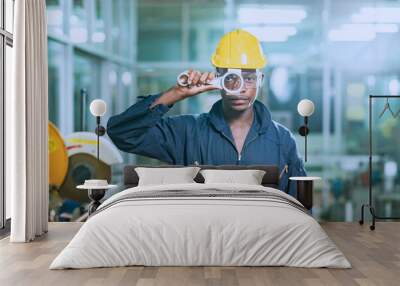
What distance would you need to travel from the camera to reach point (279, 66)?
768 cm

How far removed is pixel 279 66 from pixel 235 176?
5.26ft

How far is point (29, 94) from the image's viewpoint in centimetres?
628

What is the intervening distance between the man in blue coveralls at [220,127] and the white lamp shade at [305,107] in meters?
0.29

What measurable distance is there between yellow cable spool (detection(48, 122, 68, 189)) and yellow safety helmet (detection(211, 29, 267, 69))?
2054 millimetres

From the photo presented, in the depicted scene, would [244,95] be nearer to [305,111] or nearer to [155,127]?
[305,111]

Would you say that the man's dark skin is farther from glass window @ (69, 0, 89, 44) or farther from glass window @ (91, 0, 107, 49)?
glass window @ (69, 0, 89, 44)

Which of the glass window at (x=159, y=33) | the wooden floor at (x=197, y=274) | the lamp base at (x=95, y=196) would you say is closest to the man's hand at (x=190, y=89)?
the glass window at (x=159, y=33)

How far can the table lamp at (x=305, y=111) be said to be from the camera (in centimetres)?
753

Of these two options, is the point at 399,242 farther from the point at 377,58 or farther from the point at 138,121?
the point at 138,121

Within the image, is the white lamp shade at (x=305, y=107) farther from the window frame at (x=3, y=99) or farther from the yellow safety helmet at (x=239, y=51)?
the window frame at (x=3, y=99)

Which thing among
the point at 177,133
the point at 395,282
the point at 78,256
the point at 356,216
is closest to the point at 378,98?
the point at 356,216

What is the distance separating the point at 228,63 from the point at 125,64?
1.23 meters

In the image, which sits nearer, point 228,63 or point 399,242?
point 399,242

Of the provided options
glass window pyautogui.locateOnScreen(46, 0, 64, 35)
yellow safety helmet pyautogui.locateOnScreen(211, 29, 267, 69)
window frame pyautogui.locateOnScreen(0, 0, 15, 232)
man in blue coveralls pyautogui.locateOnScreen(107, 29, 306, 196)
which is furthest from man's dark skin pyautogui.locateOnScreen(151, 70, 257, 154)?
window frame pyautogui.locateOnScreen(0, 0, 15, 232)
